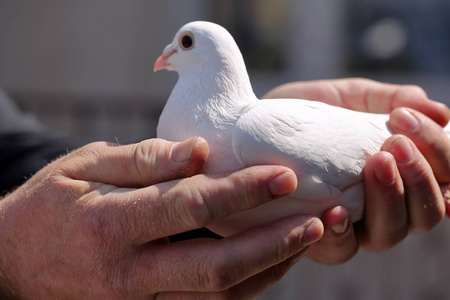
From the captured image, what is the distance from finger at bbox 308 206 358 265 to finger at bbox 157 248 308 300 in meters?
0.14

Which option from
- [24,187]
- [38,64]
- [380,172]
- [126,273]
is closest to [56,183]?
[24,187]

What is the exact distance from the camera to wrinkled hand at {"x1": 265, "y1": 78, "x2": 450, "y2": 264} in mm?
1400

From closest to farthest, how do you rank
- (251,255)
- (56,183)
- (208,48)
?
(251,255) < (56,183) < (208,48)

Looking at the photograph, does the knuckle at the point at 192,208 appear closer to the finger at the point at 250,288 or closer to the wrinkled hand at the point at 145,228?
the wrinkled hand at the point at 145,228

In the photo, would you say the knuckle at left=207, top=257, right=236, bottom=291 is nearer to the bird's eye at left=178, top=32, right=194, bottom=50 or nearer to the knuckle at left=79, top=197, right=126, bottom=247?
the knuckle at left=79, top=197, right=126, bottom=247

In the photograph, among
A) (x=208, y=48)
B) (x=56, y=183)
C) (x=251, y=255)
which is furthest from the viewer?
(x=208, y=48)

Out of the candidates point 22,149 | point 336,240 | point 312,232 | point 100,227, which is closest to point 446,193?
point 336,240

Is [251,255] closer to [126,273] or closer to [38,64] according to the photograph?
[126,273]

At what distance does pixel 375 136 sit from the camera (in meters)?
1.51

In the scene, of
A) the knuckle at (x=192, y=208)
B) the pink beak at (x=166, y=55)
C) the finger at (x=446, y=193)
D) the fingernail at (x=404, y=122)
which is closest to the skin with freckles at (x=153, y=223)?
the knuckle at (x=192, y=208)

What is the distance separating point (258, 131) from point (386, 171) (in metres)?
0.45

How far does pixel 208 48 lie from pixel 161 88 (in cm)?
477

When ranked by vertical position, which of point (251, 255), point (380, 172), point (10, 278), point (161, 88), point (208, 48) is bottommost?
point (161, 88)

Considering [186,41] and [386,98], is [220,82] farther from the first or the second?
[386,98]
